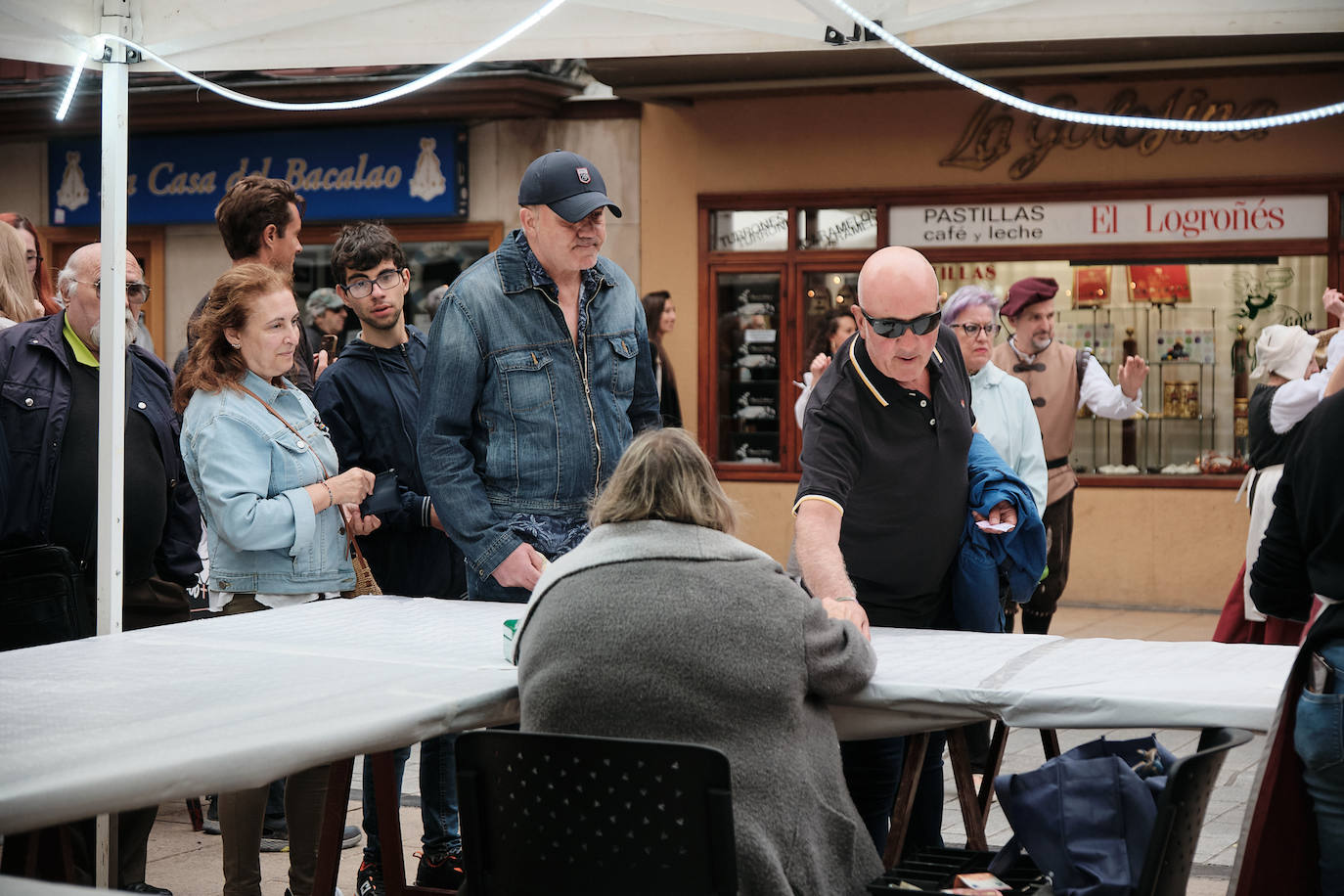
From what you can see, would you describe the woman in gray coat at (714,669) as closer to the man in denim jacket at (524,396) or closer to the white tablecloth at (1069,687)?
the white tablecloth at (1069,687)

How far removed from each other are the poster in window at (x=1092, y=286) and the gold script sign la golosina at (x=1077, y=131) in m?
0.86

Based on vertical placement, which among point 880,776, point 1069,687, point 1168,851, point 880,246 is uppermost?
point 880,246

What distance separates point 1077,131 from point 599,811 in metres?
9.40

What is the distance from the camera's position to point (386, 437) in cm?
514

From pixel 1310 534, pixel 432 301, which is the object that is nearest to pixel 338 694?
pixel 1310 534

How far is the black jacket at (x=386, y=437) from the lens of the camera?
5.13 metres

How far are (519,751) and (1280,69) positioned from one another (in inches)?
370

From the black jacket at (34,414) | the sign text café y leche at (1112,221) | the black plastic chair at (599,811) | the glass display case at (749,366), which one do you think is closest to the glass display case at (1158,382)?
the sign text café y leche at (1112,221)

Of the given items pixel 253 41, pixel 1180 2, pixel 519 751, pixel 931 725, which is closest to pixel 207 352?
pixel 253 41

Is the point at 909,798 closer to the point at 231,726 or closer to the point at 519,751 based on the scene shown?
the point at 519,751

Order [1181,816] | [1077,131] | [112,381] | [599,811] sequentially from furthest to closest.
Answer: [1077,131] < [112,381] < [1181,816] < [599,811]

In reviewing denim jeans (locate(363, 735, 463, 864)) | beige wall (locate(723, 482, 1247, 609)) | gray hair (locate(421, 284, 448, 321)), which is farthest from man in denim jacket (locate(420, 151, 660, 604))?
beige wall (locate(723, 482, 1247, 609))

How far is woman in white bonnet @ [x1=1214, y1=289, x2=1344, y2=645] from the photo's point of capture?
256 inches

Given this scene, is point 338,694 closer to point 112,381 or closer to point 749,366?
point 112,381
